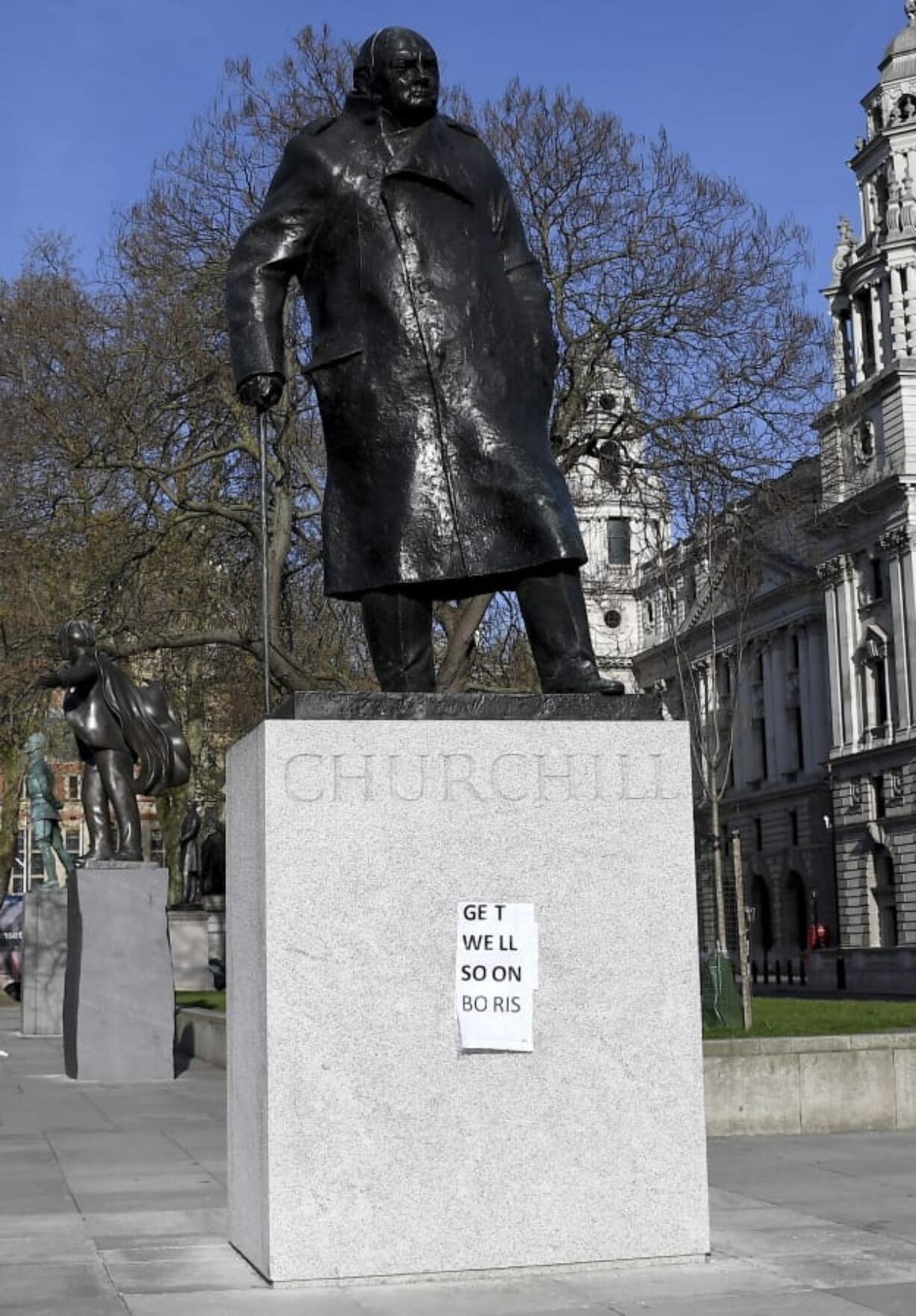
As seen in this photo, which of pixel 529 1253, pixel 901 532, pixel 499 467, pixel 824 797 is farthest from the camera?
pixel 824 797

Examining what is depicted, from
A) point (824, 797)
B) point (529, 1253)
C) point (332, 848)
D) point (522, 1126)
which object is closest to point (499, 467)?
point (332, 848)

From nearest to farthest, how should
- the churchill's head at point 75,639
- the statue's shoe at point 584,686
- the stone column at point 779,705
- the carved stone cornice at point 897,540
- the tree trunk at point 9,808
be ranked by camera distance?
1. the statue's shoe at point 584,686
2. the churchill's head at point 75,639
3. the tree trunk at point 9,808
4. the carved stone cornice at point 897,540
5. the stone column at point 779,705

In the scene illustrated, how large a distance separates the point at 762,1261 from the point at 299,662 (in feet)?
63.2

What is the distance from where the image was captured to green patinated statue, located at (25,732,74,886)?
29719mm

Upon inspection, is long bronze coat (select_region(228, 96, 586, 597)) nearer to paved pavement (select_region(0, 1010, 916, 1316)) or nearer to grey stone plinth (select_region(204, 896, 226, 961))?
paved pavement (select_region(0, 1010, 916, 1316))

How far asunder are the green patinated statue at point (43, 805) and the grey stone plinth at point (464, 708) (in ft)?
73.3

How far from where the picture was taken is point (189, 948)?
3350 cm

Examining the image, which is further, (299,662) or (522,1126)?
(299,662)

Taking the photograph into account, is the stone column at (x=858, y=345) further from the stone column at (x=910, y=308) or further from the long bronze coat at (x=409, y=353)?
the long bronze coat at (x=409, y=353)

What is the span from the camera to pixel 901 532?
69.4m

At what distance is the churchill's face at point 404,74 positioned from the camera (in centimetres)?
722

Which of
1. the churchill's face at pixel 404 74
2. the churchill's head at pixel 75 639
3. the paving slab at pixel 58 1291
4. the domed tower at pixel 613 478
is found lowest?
the paving slab at pixel 58 1291

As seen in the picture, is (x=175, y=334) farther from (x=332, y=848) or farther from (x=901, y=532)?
(x=901, y=532)

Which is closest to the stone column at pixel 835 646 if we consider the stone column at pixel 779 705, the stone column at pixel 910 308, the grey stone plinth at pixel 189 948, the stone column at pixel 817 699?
the stone column at pixel 817 699
